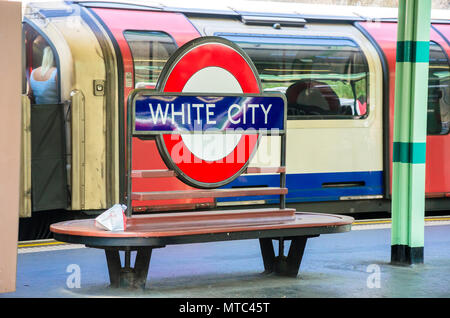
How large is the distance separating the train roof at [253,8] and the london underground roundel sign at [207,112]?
3.36 m

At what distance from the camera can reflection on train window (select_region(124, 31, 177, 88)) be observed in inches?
360

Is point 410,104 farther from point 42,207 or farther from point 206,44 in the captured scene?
point 42,207

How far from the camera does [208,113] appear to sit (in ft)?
20.2

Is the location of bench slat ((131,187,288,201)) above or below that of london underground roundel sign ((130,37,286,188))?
below

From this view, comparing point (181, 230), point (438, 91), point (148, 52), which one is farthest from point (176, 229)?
point (438, 91)

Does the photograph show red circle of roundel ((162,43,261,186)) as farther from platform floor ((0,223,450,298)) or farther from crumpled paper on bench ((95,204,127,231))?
platform floor ((0,223,450,298))

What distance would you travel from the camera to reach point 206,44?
6.21 metres

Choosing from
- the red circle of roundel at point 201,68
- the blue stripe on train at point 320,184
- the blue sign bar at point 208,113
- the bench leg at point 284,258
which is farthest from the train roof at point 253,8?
the bench leg at point 284,258

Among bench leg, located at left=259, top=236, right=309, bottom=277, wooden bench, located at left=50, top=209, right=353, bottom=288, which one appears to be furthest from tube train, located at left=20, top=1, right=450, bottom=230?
wooden bench, located at left=50, top=209, right=353, bottom=288

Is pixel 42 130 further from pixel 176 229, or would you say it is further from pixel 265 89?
pixel 176 229

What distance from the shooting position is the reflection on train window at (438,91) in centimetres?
1087

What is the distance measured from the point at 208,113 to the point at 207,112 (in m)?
0.01

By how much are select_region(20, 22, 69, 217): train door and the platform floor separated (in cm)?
82
